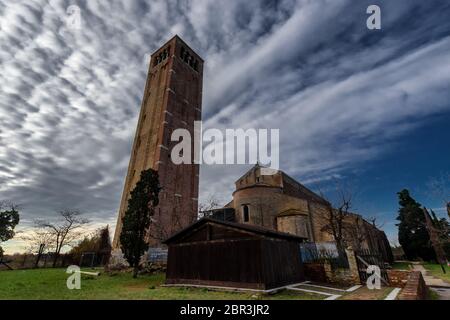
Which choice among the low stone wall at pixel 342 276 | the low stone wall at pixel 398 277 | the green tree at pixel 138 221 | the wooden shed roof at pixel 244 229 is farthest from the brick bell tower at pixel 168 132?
the low stone wall at pixel 398 277

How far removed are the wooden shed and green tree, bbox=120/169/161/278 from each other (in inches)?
212

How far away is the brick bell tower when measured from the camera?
28.2 meters

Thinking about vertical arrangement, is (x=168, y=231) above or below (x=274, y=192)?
below

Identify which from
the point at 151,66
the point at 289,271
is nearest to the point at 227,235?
the point at 289,271

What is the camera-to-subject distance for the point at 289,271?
1341cm

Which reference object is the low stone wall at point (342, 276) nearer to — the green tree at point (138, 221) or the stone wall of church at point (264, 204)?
the green tree at point (138, 221)

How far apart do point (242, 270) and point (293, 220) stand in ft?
69.0

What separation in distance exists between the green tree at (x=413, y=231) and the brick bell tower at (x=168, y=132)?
117ft

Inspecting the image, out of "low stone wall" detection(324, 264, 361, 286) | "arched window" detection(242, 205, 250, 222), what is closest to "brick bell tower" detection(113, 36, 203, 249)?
"arched window" detection(242, 205, 250, 222)

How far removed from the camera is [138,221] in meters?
20.1

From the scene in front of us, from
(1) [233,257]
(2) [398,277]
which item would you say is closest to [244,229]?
(1) [233,257]

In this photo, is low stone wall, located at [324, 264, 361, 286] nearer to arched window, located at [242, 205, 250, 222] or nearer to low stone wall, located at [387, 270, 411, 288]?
low stone wall, located at [387, 270, 411, 288]
